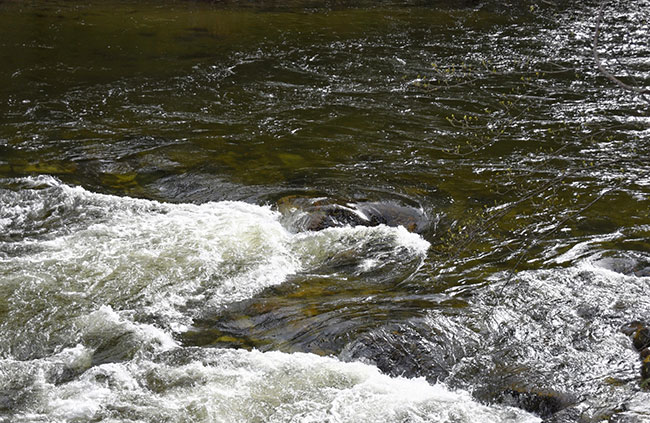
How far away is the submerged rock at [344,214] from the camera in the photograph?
6.92 m

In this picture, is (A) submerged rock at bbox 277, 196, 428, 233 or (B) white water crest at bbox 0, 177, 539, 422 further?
(A) submerged rock at bbox 277, 196, 428, 233

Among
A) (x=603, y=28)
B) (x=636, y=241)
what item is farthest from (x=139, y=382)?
(x=603, y=28)

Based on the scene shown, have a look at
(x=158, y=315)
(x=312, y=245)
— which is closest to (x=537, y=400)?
(x=312, y=245)

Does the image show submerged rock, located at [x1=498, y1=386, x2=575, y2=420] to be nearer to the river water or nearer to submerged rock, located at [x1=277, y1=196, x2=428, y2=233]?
the river water

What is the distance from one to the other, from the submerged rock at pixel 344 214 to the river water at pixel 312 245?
11 cm

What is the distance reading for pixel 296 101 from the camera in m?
10.6

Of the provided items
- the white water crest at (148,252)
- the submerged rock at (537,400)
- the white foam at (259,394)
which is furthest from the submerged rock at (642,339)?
the white water crest at (148,252)

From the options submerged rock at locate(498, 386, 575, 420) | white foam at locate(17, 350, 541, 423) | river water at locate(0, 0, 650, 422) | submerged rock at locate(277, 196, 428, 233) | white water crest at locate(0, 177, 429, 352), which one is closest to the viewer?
white foam at locate(17, 350, 541, 423)

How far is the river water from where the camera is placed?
464 cm

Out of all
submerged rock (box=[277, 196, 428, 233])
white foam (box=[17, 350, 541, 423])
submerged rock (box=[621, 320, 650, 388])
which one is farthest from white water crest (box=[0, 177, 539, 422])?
submerged rock (box=[621, 320, 650, 388])

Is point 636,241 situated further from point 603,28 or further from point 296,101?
point 603,28

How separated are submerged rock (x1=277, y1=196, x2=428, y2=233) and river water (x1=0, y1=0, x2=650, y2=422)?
0.36ft

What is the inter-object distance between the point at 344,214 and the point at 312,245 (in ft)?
2.08

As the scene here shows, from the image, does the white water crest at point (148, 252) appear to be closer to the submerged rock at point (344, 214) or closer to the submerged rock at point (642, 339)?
the submerged rock at point (344, 214)
